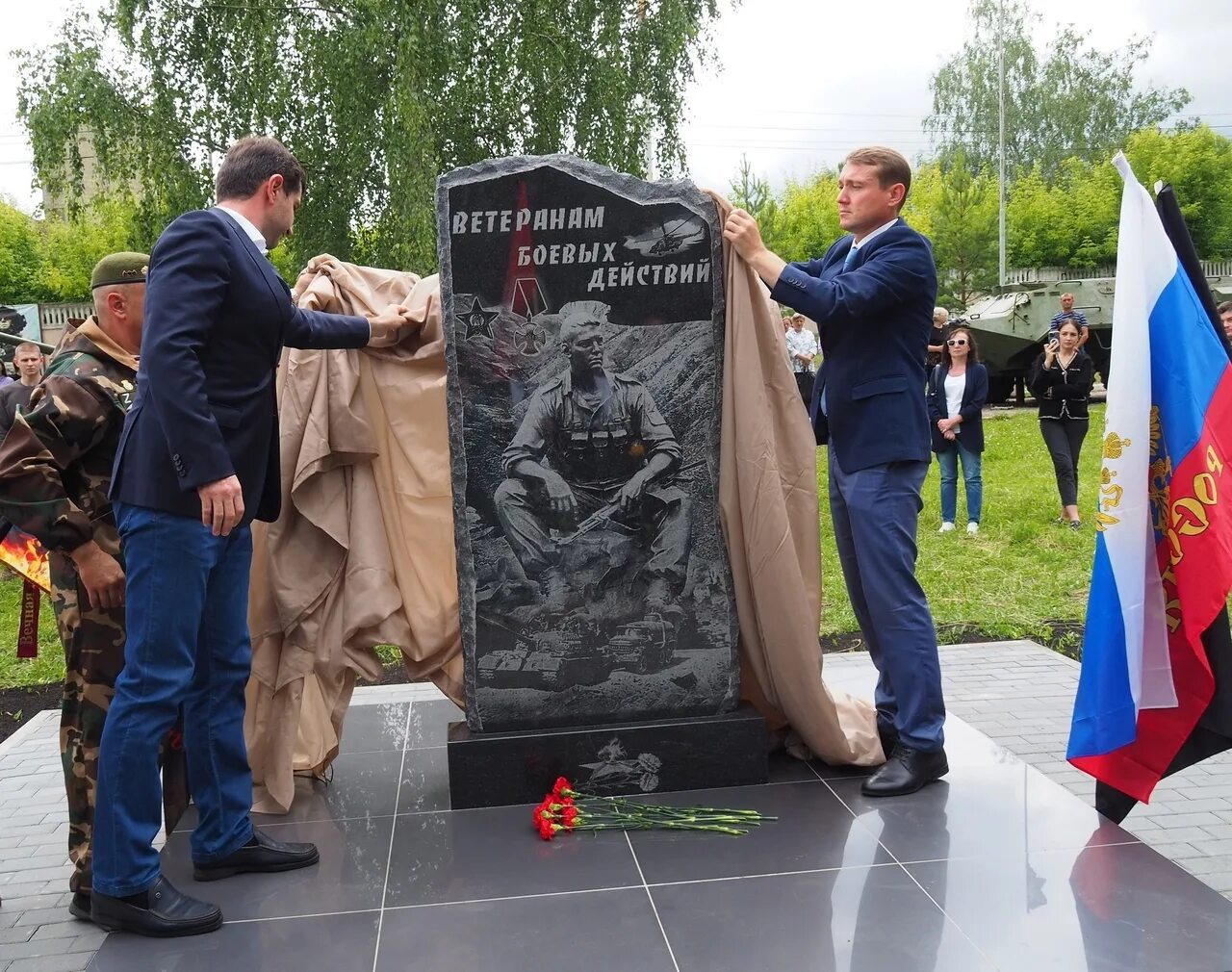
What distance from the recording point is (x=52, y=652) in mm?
7574

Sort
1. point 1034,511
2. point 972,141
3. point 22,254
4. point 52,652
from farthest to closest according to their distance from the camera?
point 972,141 → point 22,254 → point 1034,511 → point 52,652

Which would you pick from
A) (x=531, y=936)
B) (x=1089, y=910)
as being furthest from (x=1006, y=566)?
(x=531, y=936)

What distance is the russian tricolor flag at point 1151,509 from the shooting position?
3.62 meters

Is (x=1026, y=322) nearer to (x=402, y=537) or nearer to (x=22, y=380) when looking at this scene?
(x=22, y=380)

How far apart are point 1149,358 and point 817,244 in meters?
45.6

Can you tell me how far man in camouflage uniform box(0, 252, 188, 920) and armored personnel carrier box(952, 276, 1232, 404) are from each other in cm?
1901

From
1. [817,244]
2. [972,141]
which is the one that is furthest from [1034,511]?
[972,141]

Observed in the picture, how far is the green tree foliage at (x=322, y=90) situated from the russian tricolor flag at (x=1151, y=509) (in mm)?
10355

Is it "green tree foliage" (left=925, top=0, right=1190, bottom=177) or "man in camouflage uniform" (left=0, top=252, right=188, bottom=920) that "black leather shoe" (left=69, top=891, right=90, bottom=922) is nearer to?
"man in camouflage uniform" (left=0, top=252, right=188, bottom=920)

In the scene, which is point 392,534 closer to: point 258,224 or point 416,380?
point 416,380

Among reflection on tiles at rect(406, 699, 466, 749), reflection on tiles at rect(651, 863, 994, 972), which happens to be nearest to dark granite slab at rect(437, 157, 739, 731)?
reflection on tiles at rect(406, 699, 466, 749)

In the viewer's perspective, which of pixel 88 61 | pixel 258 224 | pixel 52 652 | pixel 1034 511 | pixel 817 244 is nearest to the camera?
pixel 258 224

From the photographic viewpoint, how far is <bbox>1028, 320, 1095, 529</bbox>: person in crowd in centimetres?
1000

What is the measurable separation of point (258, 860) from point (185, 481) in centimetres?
124
